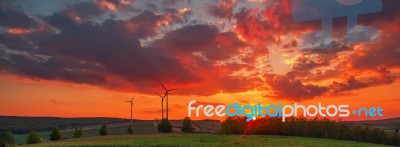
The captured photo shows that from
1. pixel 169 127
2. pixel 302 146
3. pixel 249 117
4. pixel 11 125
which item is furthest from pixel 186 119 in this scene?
pixel 11 125

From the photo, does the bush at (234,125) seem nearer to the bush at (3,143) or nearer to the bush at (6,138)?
the bush at (3,143)

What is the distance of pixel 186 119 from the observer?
110 meters

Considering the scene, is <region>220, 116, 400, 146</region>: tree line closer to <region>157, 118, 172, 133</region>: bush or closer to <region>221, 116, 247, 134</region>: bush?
<region>221, 116, 247, 134</region>: bush

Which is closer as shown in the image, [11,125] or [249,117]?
[249,117]

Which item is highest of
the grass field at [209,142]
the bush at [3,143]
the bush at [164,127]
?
the bush at [164,127]

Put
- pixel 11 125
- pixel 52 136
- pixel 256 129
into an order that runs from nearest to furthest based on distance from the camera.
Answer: pixel 256 129 → pixel 52 136 → pixel 11 125

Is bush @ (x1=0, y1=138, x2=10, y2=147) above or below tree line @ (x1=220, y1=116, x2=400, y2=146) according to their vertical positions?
below

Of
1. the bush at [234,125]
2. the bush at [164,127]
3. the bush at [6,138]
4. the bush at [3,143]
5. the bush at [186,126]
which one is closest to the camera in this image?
the bush at [3,143]

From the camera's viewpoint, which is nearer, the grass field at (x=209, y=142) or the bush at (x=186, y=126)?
the grass field at (x=209, y=142)

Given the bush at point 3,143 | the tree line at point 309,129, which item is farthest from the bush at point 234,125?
the bush at point 3,143

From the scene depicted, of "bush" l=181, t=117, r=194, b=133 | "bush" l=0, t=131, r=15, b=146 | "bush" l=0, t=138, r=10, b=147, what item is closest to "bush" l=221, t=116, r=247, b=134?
"bush" l=181, t=117, r=194, b=133

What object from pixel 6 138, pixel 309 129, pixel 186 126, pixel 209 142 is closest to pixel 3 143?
pixel 6 138

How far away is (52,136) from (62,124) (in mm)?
91666

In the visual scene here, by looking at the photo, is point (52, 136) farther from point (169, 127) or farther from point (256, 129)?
point (256, 129)
